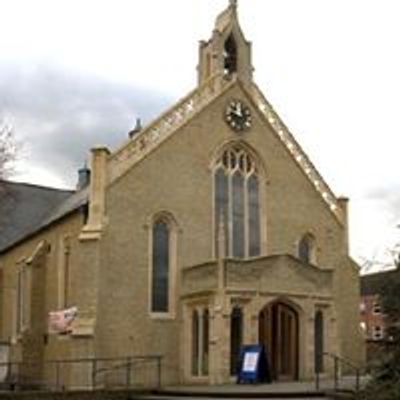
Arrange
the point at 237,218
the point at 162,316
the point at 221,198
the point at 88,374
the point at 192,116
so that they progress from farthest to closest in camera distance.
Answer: the point at 237,218 → the point at 221,198 → the point at 192,116 → the point at 162,316 → the point at 88,374

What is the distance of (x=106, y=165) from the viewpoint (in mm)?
33938

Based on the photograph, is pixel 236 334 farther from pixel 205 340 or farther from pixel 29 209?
pixel 29 209

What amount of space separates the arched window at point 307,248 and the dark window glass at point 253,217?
7.86 ft

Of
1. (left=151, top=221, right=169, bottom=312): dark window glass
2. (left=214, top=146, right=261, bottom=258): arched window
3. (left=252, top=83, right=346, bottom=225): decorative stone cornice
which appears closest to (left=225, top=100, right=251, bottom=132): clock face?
(left=252, top=83, right=346, bottom=225): decorative stone cornice

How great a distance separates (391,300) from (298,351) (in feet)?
54.0

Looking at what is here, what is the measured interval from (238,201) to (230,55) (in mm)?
7165

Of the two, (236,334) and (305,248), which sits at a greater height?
(305,248)

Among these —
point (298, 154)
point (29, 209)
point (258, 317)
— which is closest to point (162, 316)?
point (258, 317)

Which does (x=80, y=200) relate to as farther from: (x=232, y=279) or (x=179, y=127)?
(x=232, y=279)

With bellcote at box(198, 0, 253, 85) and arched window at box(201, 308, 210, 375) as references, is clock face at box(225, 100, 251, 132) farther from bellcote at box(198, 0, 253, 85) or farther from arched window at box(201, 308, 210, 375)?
arched window at box(201, 308, 210, 375)

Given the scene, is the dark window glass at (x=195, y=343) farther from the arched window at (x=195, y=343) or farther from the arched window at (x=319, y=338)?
the arched window at (x=319, y=338)

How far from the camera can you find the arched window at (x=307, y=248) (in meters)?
39.2

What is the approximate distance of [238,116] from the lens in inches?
1502

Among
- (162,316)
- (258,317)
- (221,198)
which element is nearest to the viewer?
(258,317)
